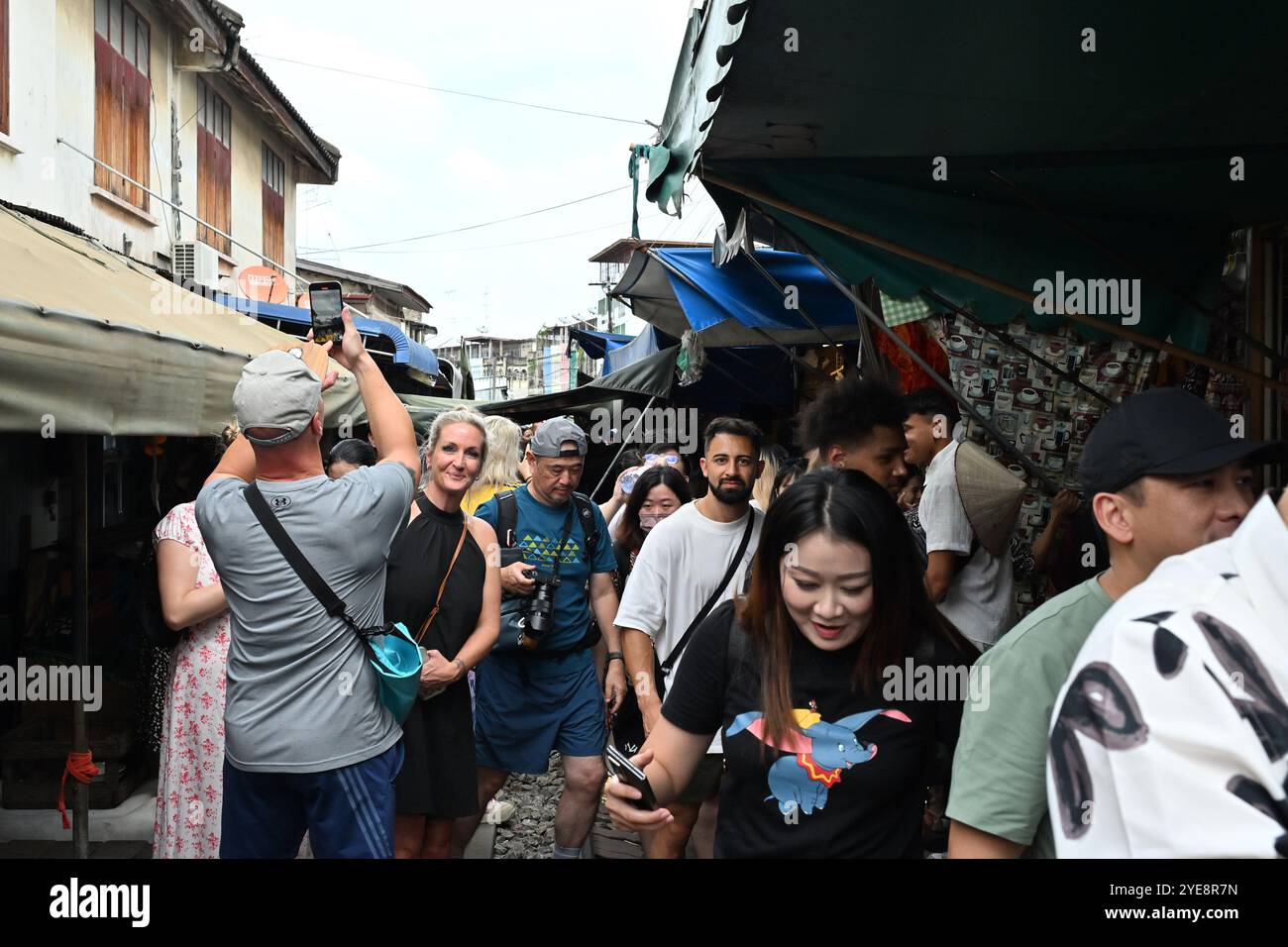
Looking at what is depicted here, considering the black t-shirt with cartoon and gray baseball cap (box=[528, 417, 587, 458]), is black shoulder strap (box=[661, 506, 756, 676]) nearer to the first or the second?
gray baseball cap (box=[528, 417, 587, 458])

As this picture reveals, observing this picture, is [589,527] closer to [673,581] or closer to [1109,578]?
[673,581]

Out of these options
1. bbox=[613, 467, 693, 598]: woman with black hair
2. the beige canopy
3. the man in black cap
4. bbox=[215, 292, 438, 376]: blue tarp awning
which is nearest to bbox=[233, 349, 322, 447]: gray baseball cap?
the beige canopy

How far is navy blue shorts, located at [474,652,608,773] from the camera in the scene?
4.61 metres

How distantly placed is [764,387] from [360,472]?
27.3 feet

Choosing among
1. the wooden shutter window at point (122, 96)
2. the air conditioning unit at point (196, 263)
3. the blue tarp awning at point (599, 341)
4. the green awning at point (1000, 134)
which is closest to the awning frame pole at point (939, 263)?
the green awning at point (1000, 134)

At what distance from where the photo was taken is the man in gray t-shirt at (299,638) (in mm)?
2895

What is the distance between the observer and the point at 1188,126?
11.4ft

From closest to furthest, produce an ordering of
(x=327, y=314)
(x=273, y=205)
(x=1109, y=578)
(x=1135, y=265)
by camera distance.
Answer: (x=1109, y=578)
(x=327, y=314)
(x=1135, y=265)
(x=273, y=205)

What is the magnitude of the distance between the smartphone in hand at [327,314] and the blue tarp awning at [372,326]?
6665 mm

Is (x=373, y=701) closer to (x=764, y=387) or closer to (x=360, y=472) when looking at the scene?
(x=360, y=472)

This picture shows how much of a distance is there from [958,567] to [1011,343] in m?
1.17

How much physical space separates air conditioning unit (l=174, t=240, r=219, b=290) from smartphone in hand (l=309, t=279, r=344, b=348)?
32.3ft

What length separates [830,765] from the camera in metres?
2.22

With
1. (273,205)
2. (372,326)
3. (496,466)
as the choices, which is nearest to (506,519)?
(496,466)
